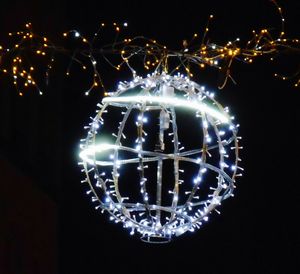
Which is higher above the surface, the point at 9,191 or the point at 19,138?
the point at 19,138

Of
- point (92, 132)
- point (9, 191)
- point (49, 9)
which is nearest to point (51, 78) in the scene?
point (49, 9)

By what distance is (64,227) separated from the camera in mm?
11492

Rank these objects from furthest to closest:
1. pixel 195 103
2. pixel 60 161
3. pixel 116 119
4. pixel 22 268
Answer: pixel 60 161
pixel 22 268
pixel 116 119
pixel 195 103

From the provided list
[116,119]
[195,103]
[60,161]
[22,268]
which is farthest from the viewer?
[60,161]

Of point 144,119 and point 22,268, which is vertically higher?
point 22,268

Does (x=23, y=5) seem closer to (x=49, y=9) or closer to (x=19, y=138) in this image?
(x=49, y=9)

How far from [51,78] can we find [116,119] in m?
1.86

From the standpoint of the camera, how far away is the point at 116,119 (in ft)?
32.4

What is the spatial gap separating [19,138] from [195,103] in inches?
242

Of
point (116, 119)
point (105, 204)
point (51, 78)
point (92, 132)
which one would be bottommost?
point (105, 204)

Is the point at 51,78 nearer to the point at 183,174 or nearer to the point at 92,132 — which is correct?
the point at 183,174

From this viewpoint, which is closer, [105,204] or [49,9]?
[105,204]

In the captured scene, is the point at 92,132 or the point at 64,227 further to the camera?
the point at 64,227

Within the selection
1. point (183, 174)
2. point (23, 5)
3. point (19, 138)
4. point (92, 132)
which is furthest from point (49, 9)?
point (92, 132)
